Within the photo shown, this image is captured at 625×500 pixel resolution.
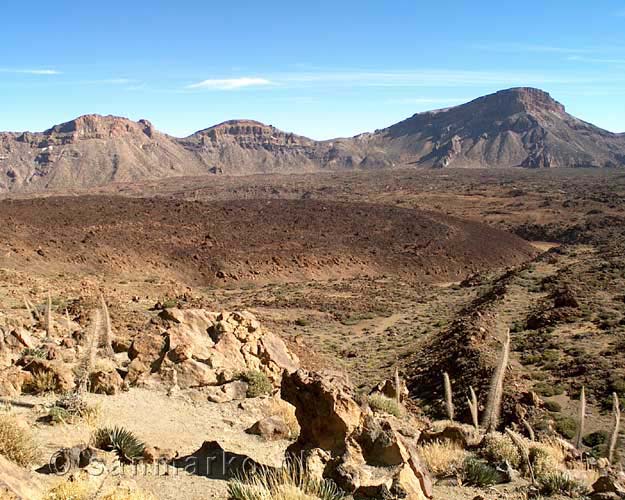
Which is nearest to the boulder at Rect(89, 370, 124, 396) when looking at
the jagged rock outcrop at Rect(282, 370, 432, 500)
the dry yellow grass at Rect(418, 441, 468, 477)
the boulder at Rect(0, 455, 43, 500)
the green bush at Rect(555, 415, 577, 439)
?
the jagged rock outcrop at Rect(282, 370, 432, 500)

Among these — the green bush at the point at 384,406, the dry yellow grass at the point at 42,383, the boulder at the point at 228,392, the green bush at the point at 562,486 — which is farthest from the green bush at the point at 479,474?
the dry yellow grass at the point at 42,383

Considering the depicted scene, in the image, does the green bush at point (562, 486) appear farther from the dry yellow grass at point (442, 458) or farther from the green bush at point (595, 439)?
the green bush at point (595, 439)

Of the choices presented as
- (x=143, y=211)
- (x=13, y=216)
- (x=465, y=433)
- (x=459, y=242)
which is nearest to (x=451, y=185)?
(x=459, y=242)

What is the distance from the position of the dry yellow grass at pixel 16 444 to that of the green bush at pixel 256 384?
4714 millimetres

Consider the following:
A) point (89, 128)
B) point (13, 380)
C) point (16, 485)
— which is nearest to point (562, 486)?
point (16, 485)

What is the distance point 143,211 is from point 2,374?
1751 inches

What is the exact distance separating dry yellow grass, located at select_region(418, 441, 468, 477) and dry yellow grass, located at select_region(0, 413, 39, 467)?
14.6 ft

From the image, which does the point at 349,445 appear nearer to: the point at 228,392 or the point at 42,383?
the point at 228,392

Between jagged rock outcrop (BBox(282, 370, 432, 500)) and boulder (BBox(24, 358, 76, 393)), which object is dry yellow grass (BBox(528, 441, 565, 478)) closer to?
jagged rock outcrop (BBox(282, 370, 432, 500))

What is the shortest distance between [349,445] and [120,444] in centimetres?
257

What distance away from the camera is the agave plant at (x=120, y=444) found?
20.7ft

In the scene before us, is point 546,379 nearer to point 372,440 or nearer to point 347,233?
point 372,440

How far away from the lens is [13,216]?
143ft

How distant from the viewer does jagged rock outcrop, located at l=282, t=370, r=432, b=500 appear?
5.53 m
